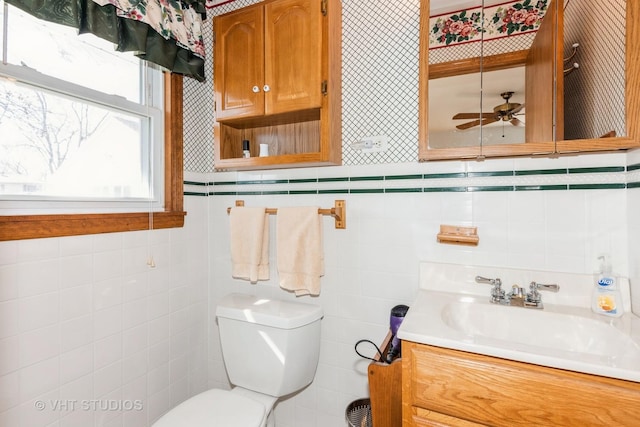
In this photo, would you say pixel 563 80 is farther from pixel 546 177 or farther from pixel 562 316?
pixel 562 316

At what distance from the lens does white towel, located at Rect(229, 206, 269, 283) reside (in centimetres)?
153

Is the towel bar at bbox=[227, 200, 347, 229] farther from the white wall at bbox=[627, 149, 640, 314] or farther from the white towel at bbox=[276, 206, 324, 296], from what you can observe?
the white wall at bbox=[627, 149, 640, 314]

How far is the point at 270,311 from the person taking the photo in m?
1.38

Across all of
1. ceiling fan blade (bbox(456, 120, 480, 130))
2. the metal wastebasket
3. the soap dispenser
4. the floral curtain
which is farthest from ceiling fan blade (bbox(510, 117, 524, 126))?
the floral curtain

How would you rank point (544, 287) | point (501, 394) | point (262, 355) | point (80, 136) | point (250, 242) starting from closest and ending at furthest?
point (501, 394) < point (544, 287) < point (80, 136) < point (262, 355) < point (250, 242)

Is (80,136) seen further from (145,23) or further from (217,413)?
(217,413)

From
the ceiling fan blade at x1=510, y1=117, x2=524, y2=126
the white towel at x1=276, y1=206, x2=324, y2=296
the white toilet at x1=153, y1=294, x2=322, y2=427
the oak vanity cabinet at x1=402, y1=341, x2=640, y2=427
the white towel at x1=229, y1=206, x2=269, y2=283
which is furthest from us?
the white towel at x1=229, y1=206, x2=269, y2=283

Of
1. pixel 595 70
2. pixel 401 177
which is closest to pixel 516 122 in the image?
pixel 595 70

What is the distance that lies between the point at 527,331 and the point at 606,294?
0.26m

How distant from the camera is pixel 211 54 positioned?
A: 1.66m

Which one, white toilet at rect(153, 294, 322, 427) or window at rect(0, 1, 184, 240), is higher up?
window at rect(0, 1, 184, 240)

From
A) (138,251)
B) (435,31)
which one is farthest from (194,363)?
(435,31)

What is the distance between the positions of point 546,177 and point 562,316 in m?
0.47

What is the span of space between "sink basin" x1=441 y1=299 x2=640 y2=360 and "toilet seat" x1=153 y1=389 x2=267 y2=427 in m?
0.77
